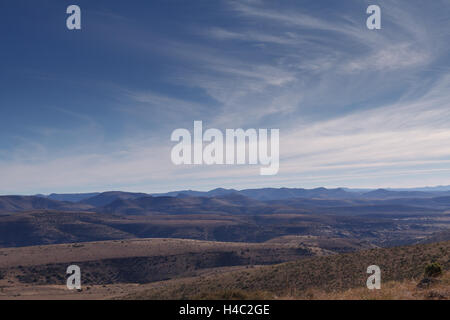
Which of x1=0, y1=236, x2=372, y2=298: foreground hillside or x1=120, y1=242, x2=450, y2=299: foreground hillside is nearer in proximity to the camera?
x1=120, y1=242, x2=450, y2=299: foreground hillside

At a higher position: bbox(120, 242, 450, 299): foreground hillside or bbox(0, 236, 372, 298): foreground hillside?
bbox(120, 242, 450, 299): foreground hillside

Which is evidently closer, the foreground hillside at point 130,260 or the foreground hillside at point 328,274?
the foreground hillside at point 328,274

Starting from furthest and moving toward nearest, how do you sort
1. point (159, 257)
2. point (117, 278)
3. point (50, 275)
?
point (159, 257), point (117, 278), point (50, 275)

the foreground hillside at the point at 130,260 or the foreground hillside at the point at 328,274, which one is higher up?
the foreground hillside at the point at 328,274

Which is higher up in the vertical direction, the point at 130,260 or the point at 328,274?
the point at 328,274

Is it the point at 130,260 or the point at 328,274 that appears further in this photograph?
the point at 130,260
